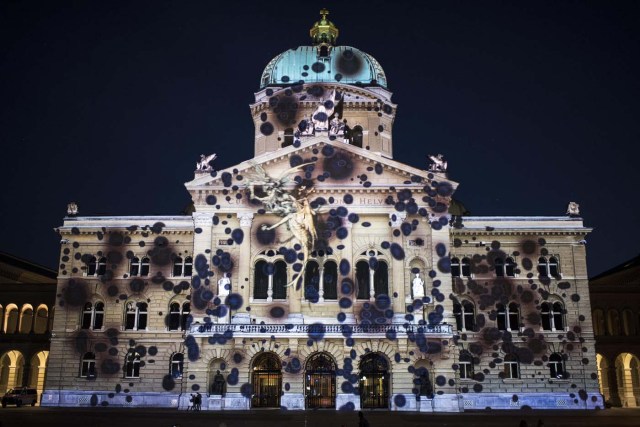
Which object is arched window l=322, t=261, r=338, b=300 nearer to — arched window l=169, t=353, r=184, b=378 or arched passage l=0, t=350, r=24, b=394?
arched window l=169, t=353, r=184, b=378

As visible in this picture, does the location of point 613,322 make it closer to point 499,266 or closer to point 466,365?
point 499,266

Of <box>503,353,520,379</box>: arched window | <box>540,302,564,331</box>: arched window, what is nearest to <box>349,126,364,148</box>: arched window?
<box>540,302,564,331</box>: arched window

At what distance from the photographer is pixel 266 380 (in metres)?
43.1

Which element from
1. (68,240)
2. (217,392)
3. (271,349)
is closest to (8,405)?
(68,240)

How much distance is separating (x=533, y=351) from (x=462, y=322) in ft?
16.8

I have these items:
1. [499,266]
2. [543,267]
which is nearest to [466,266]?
[499,266]

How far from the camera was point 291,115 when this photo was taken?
176ft

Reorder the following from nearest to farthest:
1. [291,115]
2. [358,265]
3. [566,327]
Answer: [358,265] → [566,327] → [291,115]

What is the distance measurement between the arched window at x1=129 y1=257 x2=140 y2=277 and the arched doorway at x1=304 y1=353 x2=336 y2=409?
1544 centimetres

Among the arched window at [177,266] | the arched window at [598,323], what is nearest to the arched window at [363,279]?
the arched window at [177,266]

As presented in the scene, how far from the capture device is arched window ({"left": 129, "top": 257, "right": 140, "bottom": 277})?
50062 mm

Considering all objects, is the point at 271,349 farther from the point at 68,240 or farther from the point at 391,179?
the point at 68,240

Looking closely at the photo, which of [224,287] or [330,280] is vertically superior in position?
[330,280]

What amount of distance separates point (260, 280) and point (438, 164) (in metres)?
14.0
